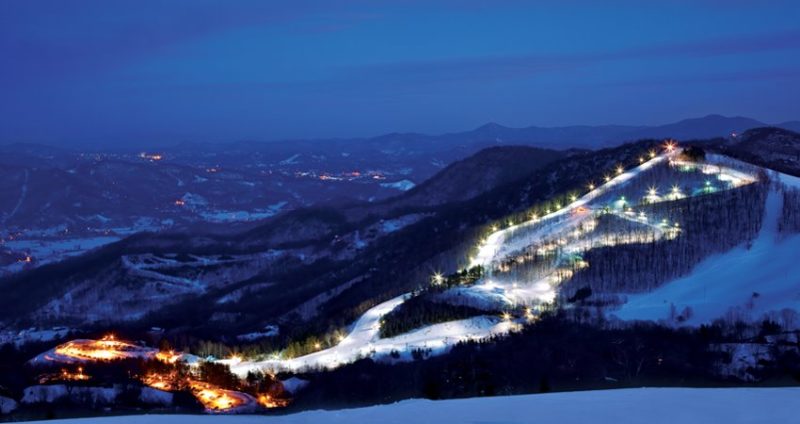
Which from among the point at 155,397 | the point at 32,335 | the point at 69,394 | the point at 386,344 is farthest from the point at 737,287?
the point at 32,335

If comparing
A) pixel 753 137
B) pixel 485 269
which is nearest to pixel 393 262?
pixel 485 269

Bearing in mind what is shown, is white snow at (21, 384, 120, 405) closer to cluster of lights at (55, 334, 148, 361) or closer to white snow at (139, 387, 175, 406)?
white snow at (139, 387, 175, 406)

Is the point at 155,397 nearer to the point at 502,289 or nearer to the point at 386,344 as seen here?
the point at 386,344

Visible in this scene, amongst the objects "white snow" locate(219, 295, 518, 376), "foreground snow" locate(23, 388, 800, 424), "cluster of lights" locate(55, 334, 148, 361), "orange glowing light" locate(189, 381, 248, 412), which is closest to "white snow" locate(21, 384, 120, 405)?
"orange glowing light" locate(189, 381, 248, 412)

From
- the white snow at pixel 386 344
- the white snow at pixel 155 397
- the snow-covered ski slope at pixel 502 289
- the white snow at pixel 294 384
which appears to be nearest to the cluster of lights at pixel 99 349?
the white snow at pixel 386 344

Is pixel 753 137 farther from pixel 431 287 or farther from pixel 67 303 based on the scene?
pixel 67 303
